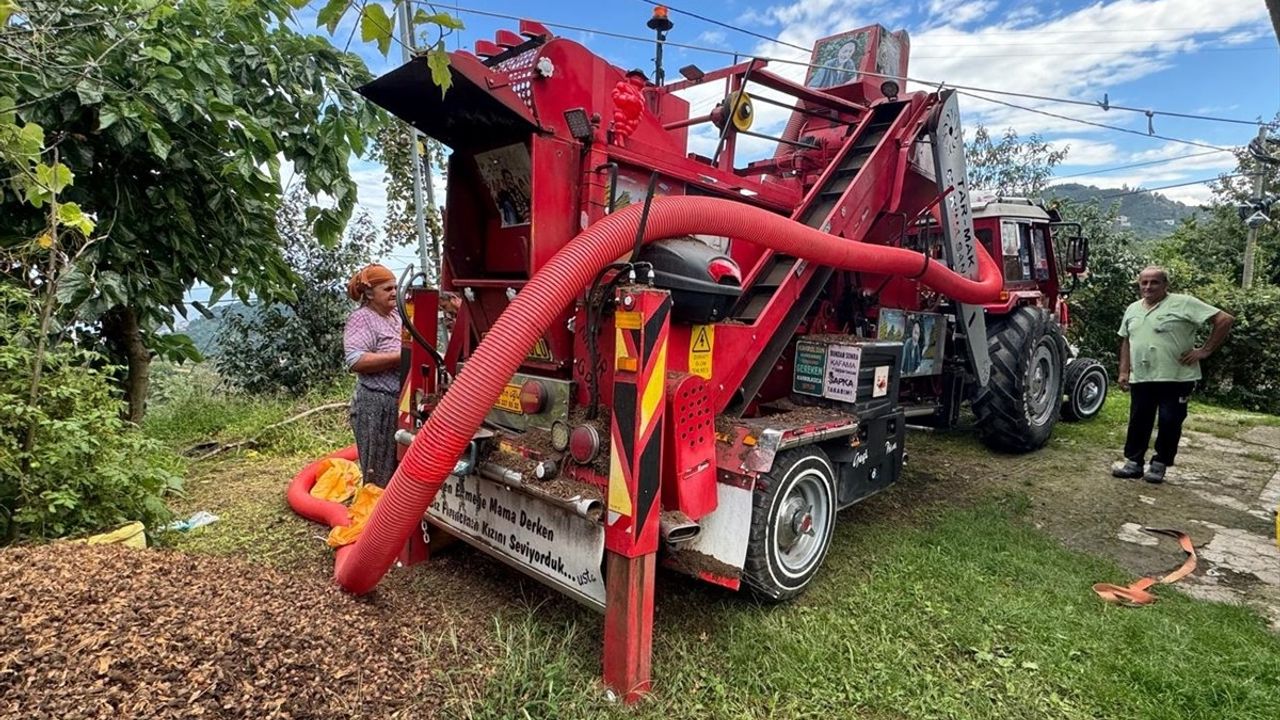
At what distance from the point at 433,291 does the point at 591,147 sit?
1174 millimetres

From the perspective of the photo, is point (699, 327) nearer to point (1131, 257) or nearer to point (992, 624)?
point (992, 624)

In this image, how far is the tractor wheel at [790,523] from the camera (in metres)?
2.97

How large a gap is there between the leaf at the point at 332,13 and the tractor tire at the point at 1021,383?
19.4 ft

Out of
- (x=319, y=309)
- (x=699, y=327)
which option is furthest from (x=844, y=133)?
(x=319, y=309)

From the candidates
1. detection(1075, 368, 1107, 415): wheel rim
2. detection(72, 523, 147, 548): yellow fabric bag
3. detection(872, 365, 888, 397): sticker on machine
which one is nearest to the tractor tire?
detection(1075, 368, 1107, 415): wheel rim

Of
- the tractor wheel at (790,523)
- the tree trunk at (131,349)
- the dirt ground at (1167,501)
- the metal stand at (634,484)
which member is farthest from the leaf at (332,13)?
the dirt ground at (1167,501)

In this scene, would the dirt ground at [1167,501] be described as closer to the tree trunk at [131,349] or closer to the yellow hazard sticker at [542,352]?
the yellow hazard sticker at [542,352]

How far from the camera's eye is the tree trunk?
4559 mm

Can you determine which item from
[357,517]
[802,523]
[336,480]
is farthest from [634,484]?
[336,480]

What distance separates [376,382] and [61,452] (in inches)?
55.9

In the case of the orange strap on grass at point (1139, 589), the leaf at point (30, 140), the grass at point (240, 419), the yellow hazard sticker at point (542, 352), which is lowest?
the orange strap on grass at point (1139, 589)

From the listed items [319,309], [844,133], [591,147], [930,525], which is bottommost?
[930,525]

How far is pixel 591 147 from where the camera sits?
2754 millimetres

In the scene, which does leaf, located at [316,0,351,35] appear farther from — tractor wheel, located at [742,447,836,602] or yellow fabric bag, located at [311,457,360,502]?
yellow fabric bag, located at [311,457,360,502]
